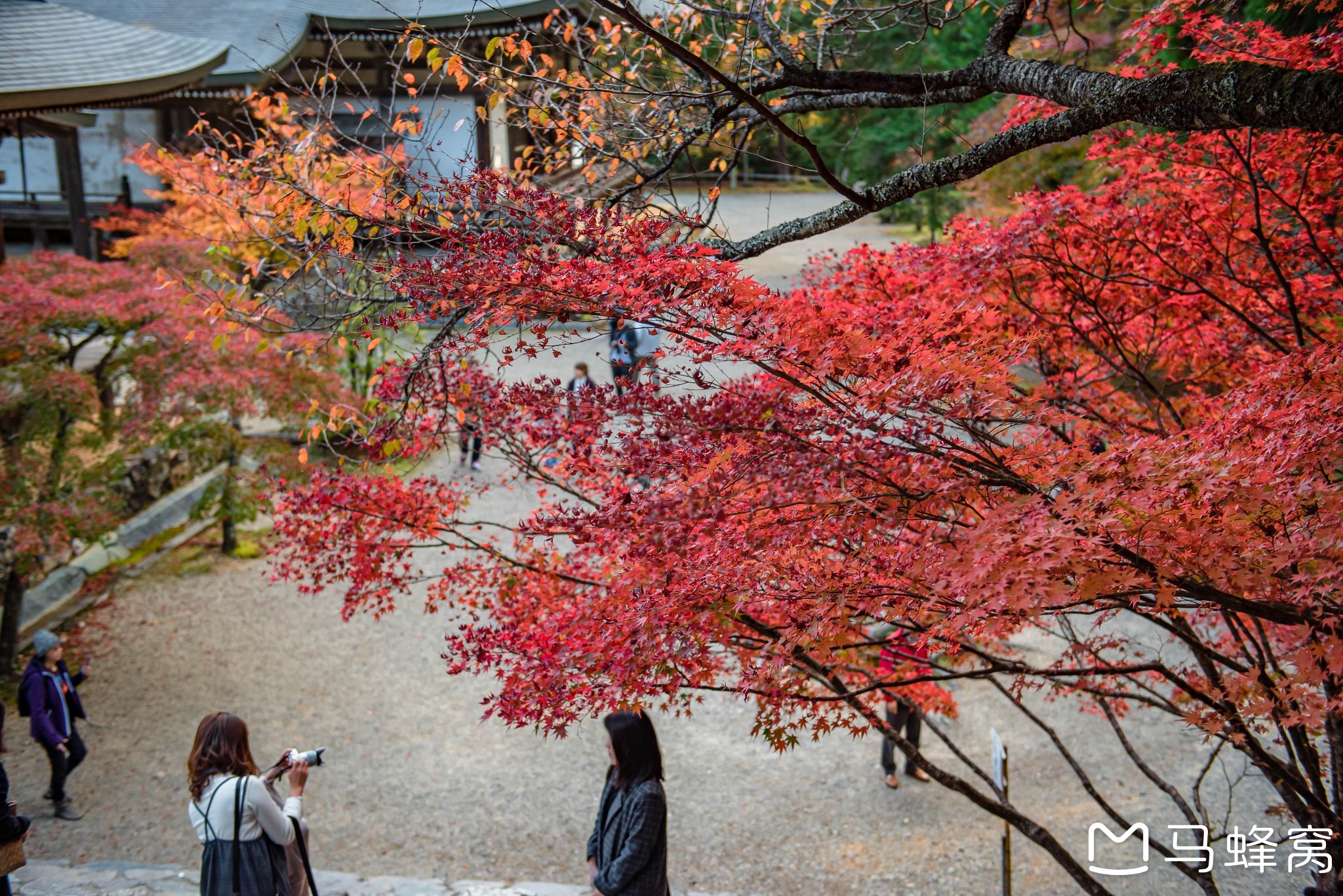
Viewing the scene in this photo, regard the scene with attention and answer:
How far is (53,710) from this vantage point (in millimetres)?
5941

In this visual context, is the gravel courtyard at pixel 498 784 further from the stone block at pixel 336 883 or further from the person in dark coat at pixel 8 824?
Result: the person in dark coat at pixel 8 824

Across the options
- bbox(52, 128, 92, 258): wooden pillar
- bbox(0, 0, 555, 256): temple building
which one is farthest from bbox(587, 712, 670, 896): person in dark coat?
bbox(52, 128, 92, 258): wooden pillar

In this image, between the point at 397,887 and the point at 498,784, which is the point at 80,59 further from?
the point at 397,887

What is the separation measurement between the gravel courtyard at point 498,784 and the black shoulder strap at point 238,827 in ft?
7.62

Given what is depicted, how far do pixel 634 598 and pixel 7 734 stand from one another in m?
6.55

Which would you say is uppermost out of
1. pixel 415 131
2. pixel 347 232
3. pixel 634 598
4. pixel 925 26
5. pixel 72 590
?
pixel 925 26

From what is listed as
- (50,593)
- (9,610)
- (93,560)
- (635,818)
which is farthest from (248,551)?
(635,818)

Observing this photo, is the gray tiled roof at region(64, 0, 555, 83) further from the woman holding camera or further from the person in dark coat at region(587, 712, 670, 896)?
the person in dark coat at region(587, 712, 670, 896)

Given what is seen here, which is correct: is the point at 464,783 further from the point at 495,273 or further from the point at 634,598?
the point at 495,273

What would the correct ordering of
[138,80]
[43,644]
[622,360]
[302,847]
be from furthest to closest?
[138,80], [43,644], [622,360], [302,847]

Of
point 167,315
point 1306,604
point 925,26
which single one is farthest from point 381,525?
point 167,315

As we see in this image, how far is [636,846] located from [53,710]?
4.55 meters

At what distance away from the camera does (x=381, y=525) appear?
440cm

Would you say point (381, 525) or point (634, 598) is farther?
point (381, 525)
